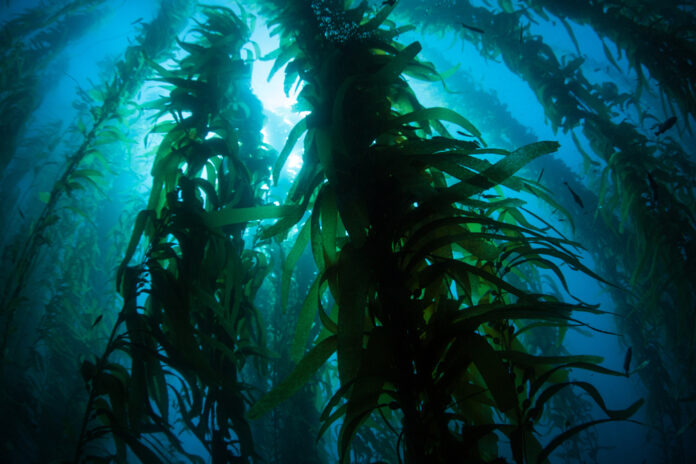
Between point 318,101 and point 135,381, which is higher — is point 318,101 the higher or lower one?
the higher one

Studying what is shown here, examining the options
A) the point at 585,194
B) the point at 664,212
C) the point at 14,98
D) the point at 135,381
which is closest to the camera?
the point at 135,381

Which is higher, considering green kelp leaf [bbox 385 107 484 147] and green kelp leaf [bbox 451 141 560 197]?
green kelp leaf [bbox 385 107 484 147]

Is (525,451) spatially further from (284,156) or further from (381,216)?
(284,156)

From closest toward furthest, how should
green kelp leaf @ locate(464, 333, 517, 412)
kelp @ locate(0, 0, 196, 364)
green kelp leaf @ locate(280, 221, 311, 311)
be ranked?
green kelp leaf @ locate(464, 333, 517, 412)
green kelp leaf @ locate(280, 221, 311, 311)
kelp @ locate(0, 0, 196, 364)

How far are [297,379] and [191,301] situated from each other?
0.74 m

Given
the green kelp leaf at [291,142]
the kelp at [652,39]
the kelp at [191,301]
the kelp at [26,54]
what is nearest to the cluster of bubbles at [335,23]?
the green kelp leaf at [291,142]

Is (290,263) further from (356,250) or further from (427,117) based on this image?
(427,117)

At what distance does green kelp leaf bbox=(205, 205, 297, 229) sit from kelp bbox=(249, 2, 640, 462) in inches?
2.5

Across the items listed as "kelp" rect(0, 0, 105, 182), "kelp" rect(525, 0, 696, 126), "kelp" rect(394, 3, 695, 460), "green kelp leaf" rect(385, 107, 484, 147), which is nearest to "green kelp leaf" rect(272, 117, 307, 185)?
"green kelp leaf" rect(385, 107, 484, 147)

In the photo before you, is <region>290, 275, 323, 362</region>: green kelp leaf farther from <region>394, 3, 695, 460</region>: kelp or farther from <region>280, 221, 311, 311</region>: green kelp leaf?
<region>394, 3, 695, 460</region>: kelp

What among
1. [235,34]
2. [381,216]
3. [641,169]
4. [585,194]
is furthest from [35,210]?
[585,194]

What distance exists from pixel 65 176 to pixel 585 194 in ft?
28.1

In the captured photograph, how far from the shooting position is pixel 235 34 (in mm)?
2305

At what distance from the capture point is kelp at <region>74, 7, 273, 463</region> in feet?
3.70
